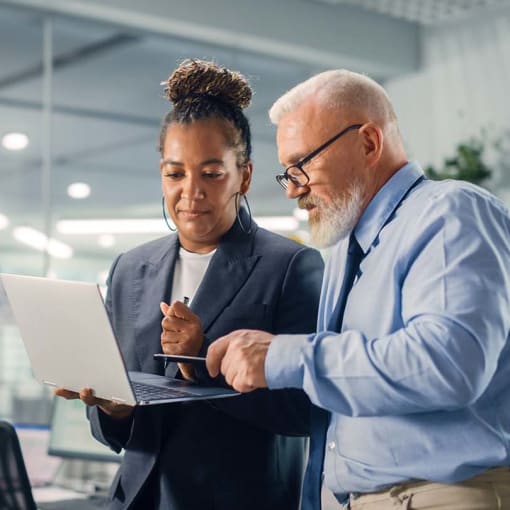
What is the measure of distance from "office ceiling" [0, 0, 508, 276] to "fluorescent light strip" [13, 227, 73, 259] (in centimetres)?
4

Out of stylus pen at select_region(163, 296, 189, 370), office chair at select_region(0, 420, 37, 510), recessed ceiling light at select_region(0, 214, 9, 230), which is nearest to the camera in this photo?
stylus pen at select_region(163, 296, 189, 370)

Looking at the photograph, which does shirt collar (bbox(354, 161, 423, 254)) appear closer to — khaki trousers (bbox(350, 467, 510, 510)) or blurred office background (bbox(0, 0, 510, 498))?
khaki trousers (bbox(350, 467, 510, 510))

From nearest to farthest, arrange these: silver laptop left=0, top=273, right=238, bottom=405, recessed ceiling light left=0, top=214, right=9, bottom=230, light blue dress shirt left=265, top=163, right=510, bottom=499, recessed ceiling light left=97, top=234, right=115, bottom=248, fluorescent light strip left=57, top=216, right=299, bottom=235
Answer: light blue dress shirt left=265, top=163, right=510, bottom=499 → silver laptop left=0, top=273, right=238, bottom=405 → recessed ceiling light left=0, top=214, right=9, bottom=230 → fluorescent light strip left=57, top=216, right=299, bottom=235 → recessed ceiling light left=97, top=234, right=115, bottom=248

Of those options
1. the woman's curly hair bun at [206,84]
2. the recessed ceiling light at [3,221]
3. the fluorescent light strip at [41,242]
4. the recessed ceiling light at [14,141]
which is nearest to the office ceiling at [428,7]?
the recessed ceiling light at [14,141]

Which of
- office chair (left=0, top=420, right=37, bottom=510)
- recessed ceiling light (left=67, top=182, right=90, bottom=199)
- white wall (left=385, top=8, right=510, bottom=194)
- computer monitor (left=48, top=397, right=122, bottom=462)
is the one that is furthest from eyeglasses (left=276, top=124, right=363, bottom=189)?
white wall (left=385, top=8, right=510, bottom=194)

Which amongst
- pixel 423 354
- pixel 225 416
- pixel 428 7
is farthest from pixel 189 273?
pixel 428 7

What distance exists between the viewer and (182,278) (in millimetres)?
1803

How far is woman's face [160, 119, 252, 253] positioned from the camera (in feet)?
5.58

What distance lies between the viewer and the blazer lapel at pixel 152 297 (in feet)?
5.64

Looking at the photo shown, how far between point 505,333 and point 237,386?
1.29ft

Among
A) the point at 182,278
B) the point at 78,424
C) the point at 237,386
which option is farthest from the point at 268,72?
the point at 237,386

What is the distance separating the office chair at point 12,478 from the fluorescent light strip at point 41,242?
3.07m

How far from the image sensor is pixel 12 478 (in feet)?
6.28

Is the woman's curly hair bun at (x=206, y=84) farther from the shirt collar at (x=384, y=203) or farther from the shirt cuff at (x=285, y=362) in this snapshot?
the shirt cuff at (x=285, y=362)
